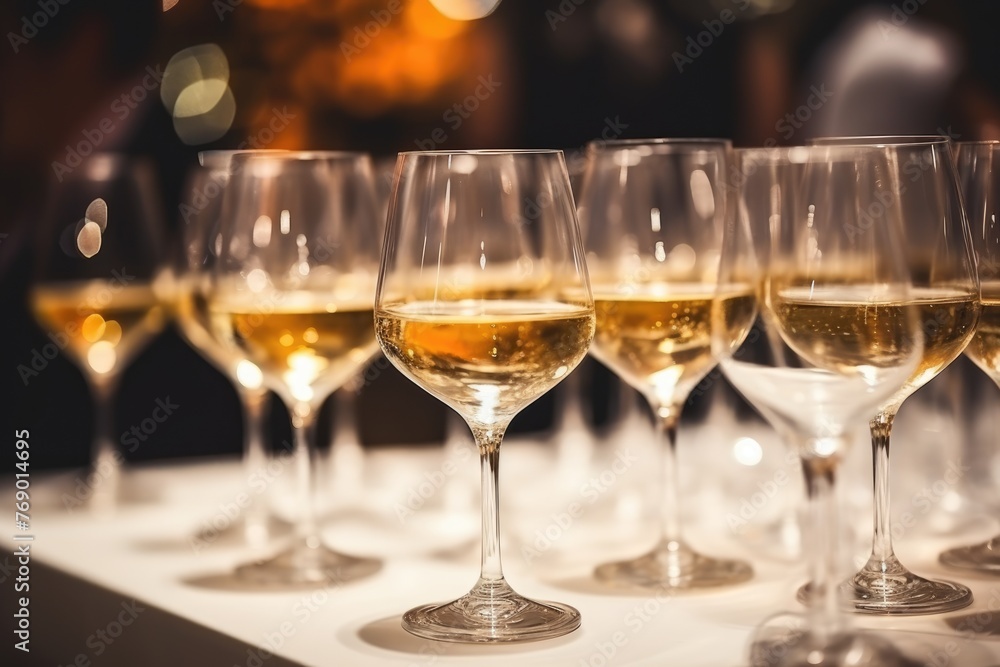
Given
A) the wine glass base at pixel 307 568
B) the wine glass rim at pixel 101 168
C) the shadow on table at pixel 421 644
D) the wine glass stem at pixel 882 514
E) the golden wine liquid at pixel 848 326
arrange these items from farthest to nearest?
the wine glass rim at pixel 101 168 < the wine glass base at pixel 307 568 < the wine glass stem at pixel 882 514 < the shadow on table at pixel 421 644 < the golden wine liquid at pixel 848 326

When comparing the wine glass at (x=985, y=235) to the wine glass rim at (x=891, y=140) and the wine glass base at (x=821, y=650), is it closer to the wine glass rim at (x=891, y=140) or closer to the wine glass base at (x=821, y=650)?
the wine glass rim at (x=891, y=140)

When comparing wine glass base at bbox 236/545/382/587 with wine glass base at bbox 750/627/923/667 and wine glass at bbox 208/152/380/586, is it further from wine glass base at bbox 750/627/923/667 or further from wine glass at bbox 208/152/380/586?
wine glass base at bbox 750/627/923/667

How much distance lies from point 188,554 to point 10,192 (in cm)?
184

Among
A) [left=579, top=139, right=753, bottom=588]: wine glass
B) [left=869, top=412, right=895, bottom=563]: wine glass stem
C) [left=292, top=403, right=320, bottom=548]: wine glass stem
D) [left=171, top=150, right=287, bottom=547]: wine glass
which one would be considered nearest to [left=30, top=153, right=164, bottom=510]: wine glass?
[left=171, top=150, right=287, bottom=547]: wine glass

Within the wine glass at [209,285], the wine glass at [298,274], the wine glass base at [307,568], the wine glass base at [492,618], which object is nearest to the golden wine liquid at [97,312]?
the wine glass at [209,285]

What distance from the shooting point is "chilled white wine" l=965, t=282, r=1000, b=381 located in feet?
3.52

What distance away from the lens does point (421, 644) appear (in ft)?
3.15

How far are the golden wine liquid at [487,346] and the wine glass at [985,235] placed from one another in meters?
0.32

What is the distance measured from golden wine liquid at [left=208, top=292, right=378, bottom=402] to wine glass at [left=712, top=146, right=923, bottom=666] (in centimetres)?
46

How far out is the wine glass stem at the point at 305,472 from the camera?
130cm

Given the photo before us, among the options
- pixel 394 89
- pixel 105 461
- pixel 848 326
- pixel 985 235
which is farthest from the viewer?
pixel 394 89

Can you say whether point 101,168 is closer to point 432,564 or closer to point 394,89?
point 432,564

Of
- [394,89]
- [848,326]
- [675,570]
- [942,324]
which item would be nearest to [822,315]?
[848,326]

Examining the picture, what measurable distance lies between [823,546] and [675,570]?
42cm
